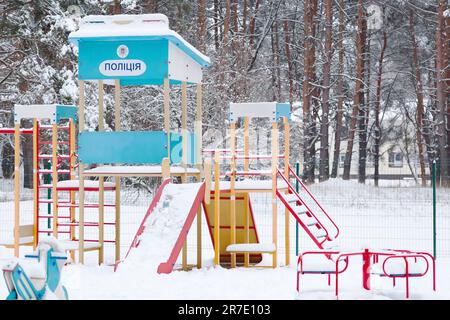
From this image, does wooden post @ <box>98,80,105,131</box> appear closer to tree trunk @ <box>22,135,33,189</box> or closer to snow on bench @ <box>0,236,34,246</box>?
snow on bench @ <box>0,236,34,246</box>

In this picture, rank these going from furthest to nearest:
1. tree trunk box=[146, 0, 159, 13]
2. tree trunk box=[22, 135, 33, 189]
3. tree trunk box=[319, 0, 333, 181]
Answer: tree trunk box=[319, 0, 333, 181], tree trunk box=[146, 0, 159, 13], tree trunk box=[22, 135, 33, 189]

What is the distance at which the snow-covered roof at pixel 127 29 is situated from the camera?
12.9 m

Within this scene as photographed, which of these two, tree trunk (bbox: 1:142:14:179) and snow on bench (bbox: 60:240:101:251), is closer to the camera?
snow on bench (bbox: 60:240:101:251)

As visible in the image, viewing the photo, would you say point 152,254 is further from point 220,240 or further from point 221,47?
point 221,47

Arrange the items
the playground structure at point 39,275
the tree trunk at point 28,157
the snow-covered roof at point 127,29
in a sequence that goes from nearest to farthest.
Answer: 1. the playground structure at point 39,275
2. the snow-covered roof at point 127,29
3. the tree trunk at point 28,157

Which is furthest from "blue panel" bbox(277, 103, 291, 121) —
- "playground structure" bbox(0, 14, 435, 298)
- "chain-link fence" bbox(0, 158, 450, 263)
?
"chain-link fence" bbox(0, 158, 450, 263)

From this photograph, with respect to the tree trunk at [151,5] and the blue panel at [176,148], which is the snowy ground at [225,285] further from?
the tree trunk at [151,5]

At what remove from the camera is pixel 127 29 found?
1304 cm

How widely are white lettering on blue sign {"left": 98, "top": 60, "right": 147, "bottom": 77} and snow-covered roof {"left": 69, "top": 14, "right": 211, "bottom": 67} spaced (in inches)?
14.7

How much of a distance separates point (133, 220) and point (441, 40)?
1485 cm

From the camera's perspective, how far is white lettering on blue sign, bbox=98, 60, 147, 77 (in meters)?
13.0

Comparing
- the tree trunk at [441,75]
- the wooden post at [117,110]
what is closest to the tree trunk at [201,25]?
the tree trunk at [441,75]

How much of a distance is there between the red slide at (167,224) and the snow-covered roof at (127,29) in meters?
2.25
